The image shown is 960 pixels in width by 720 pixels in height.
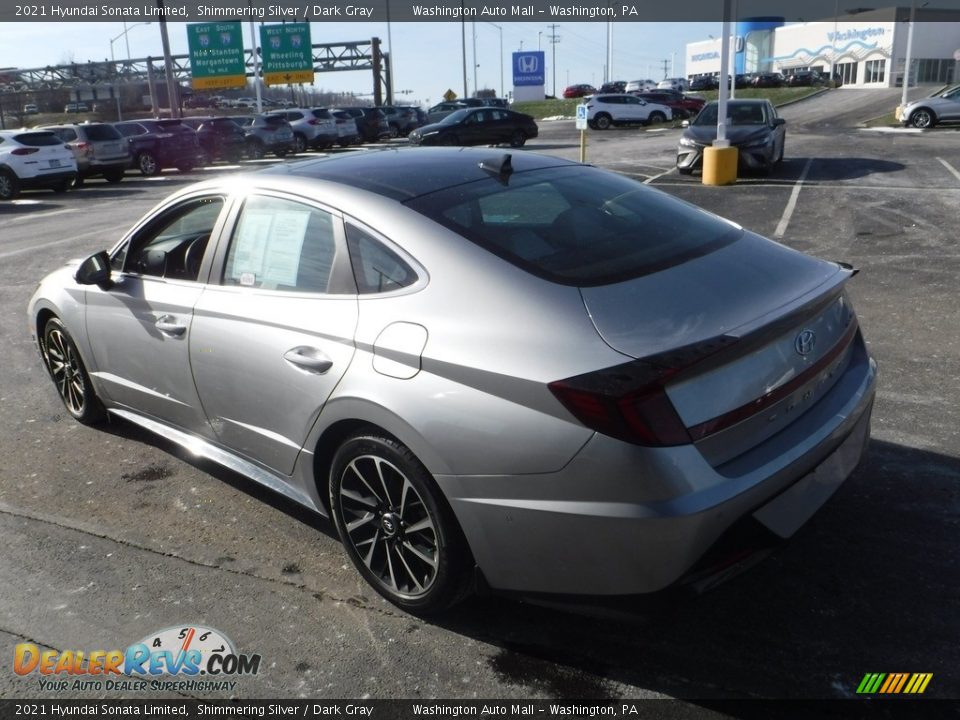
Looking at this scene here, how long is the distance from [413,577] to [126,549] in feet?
4.87

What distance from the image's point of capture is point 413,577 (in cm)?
304

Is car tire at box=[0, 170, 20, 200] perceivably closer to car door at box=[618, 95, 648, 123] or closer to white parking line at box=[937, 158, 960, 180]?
white parking line at box=[937, 158, 960, 180]

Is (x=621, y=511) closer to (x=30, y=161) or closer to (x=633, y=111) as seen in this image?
(x=30, y=161)

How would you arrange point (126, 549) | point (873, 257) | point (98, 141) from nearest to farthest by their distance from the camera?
point (126, 549)
point (873, 257)
point (98, 141)

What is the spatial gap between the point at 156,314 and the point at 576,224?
2.06 m

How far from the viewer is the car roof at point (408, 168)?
11.0 ft

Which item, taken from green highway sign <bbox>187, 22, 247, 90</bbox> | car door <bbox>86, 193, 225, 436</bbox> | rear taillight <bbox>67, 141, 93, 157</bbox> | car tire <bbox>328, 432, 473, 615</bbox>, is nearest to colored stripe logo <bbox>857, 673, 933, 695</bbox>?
car tire <bbox>328, 432, 473, 615</bbox>

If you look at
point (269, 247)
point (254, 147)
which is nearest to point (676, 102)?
point (254, 147)

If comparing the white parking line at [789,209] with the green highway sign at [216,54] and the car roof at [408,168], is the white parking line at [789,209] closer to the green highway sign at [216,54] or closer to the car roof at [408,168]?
the car roof at [408,168]

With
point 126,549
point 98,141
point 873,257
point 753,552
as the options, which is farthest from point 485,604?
point 98,141

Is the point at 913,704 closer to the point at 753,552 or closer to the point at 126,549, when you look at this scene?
the point at 753,552

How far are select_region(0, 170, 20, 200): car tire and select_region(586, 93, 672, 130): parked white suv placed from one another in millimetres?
25891

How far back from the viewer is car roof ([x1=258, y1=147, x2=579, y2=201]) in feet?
11.0

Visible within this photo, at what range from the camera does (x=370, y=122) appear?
35938mm
